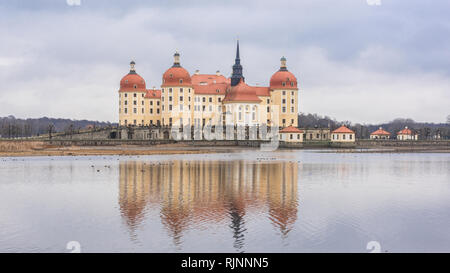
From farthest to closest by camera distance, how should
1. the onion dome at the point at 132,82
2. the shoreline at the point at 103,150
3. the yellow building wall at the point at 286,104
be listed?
1. the yellow building wall at the point at 286,104
2. the onion dome at the point at 132,82
3. the shoreline at the point at 103,150

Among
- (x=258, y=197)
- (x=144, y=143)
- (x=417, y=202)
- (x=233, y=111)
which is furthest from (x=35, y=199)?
(x=233, y=111)

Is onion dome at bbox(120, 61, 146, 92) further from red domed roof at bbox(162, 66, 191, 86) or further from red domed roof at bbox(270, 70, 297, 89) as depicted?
red domed roof at bbox(270, 70, 297, 89)

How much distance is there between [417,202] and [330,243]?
13.0 meters

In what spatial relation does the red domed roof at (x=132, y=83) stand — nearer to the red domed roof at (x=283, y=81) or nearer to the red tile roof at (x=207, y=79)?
the red tile roof at (x=207, y=79)

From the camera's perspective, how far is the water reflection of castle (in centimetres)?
2408

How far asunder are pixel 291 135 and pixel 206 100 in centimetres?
2303

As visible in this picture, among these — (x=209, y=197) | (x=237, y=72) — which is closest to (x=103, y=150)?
(x=237, y=72)

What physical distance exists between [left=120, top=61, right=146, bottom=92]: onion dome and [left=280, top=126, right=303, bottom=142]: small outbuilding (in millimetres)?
35112

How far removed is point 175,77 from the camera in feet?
393

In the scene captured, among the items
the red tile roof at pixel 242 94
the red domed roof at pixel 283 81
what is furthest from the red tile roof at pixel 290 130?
the red domed roof at pixel 283 81

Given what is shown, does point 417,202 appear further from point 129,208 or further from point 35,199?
point 35,199

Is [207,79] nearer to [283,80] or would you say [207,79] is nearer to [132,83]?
[283,80]

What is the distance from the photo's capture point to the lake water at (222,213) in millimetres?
19938

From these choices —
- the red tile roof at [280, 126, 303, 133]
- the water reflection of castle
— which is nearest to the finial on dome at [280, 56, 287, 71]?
the red tile roof at [280, 126, 303, 133]
